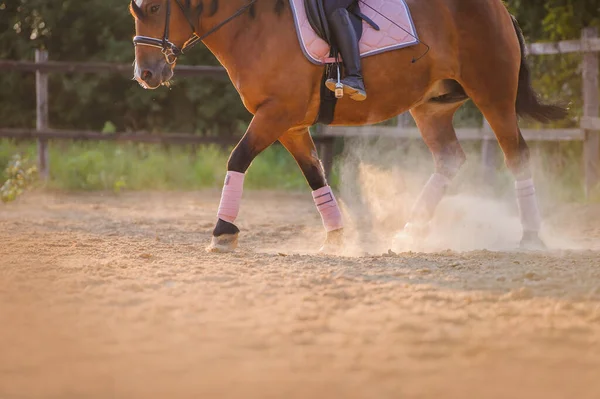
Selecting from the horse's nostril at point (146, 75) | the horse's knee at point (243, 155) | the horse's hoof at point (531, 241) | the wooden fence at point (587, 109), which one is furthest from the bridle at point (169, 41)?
the wooden fence at point (587, 109)

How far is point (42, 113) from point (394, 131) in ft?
16.4

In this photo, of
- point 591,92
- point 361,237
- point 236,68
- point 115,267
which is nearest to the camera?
point 115,267

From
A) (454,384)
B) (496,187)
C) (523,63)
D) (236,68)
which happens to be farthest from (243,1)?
(496,187)

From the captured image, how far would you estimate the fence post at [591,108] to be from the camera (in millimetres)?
10289

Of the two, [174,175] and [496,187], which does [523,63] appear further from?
[174,175]

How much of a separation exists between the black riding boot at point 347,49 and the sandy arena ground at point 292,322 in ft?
3.67

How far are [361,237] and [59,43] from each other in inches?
348

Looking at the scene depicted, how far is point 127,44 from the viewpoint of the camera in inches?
578

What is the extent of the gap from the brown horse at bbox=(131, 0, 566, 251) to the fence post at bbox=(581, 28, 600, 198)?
343cm

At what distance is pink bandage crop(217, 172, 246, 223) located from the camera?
5844mm

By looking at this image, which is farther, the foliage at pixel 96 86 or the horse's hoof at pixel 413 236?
the foliage at pixel 96 86

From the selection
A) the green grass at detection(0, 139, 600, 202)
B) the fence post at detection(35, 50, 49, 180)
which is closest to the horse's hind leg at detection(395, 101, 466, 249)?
the green grass at detection(0, 139, 600, 202)

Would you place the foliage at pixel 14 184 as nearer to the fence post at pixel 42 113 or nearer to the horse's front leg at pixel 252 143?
the fence post at pixel 42 113

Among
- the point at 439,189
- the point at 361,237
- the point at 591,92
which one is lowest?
the point at 361,237
